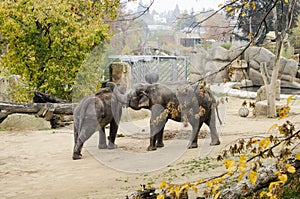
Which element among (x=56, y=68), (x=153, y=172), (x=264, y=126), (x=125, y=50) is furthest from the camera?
(x=125, y=50)

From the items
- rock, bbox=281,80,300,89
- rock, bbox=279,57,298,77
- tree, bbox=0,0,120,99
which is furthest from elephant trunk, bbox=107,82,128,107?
rock, bbox=281,80,300,89

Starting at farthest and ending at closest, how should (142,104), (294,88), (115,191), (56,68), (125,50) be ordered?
(294,88)
(125,50)
(56,68)
(142,104)
(115,191)

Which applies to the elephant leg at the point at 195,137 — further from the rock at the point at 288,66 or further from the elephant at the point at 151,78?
the rock at the point at 288,66

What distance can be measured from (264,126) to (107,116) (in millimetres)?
3903

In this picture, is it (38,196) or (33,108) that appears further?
(33,108)

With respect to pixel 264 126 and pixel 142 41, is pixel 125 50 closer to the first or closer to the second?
pixel 142 41

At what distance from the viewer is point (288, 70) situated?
21.2 meters

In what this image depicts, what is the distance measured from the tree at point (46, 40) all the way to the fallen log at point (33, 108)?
33.7 inches

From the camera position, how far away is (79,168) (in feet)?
22.7

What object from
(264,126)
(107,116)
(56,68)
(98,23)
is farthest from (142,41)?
(107,116)

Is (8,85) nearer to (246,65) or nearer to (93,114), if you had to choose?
(93,114)

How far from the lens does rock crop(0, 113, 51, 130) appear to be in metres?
11.8

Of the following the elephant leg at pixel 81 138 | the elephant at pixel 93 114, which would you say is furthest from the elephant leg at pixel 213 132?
the elephant leg at pixel 81 138

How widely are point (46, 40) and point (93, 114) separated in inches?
192
